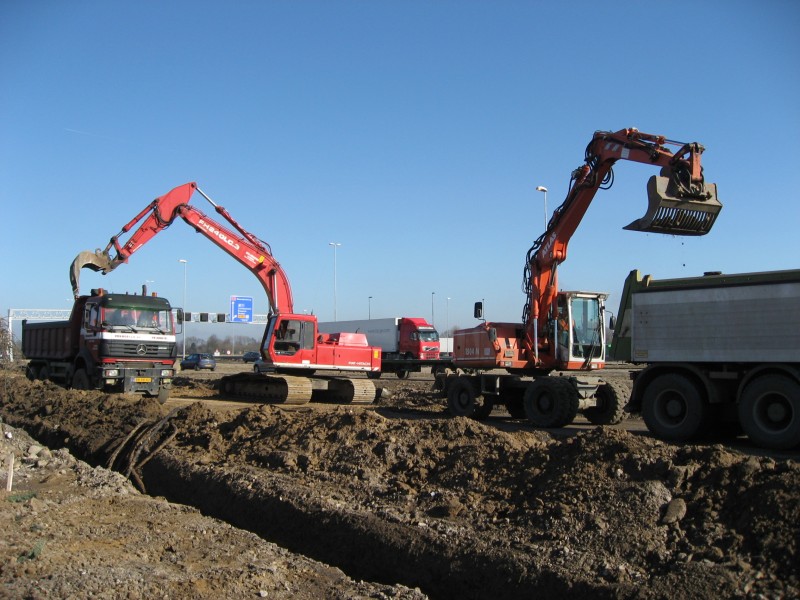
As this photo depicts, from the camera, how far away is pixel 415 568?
23.0 ft

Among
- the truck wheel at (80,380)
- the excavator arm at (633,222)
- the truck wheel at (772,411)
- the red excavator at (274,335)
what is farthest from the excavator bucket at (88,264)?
the truck wheel at (772,411)

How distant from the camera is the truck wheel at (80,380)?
21672mm

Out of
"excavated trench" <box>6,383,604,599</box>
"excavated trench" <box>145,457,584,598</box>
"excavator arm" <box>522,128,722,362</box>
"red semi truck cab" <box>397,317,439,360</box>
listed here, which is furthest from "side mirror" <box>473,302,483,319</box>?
"red semi truck cab" <box>397,317,439,360</box>

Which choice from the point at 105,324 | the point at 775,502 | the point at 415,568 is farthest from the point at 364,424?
the point at 105,324

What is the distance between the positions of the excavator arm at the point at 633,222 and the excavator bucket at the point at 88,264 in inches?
508

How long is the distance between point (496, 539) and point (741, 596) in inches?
87.2

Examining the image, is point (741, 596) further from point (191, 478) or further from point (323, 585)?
point (191, 478)

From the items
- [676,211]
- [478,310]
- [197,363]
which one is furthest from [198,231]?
[197,363]

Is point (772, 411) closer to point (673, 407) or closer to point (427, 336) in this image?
point (673, 407)

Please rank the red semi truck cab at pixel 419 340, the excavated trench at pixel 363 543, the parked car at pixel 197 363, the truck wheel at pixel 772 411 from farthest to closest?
the parked car at pixel 197 363, the red semi truck cab at pixel 419 340, the truck wheel at pixel 772 411, the excavated trench at pixel 363 543

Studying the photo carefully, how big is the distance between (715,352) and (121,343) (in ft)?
51.2

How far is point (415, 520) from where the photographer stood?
7570mm

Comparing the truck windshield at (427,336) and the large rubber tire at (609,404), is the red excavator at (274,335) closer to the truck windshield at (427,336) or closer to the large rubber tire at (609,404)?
the large rubber tire at (609,404)

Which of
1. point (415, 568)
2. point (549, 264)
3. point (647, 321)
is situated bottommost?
point (415, 568)
